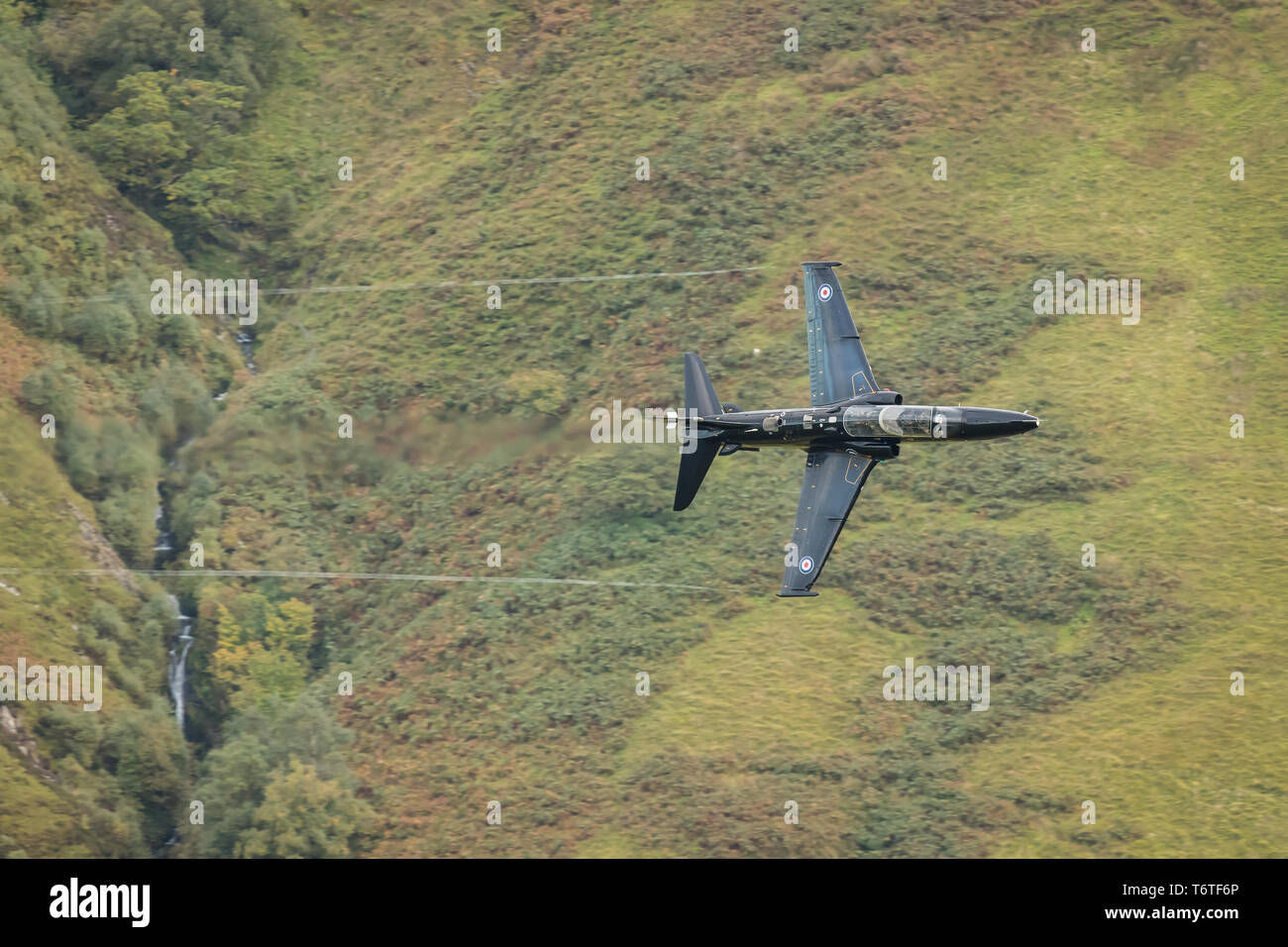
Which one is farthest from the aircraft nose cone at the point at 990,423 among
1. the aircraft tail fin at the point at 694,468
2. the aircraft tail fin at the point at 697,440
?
the aircraft tail fin at the point at 694,468

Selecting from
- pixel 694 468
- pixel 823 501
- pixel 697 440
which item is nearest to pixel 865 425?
pixel 823 501

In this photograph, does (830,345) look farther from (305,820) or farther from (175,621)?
(175,621)

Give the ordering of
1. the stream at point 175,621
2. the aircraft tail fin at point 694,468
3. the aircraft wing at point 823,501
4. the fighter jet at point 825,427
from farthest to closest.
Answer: the stream at point 175,621 < the aircraft tail fin at point 694,468 < the aircraft wing at point 823,501 < the fighter jet at point 825,427

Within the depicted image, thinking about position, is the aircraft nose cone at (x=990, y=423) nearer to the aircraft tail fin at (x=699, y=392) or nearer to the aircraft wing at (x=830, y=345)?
the aircraft wing at (x=830, y=345)

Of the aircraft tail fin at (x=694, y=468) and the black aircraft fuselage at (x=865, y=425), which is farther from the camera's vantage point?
the aircraft tail fin at (x=694, y=468)

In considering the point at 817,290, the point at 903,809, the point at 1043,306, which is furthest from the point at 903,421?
the point at 1043,306

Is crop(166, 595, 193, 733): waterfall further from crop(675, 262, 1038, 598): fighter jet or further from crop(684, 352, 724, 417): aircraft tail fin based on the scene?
crop(684, 352, 724, 417): aircraft tail fin
